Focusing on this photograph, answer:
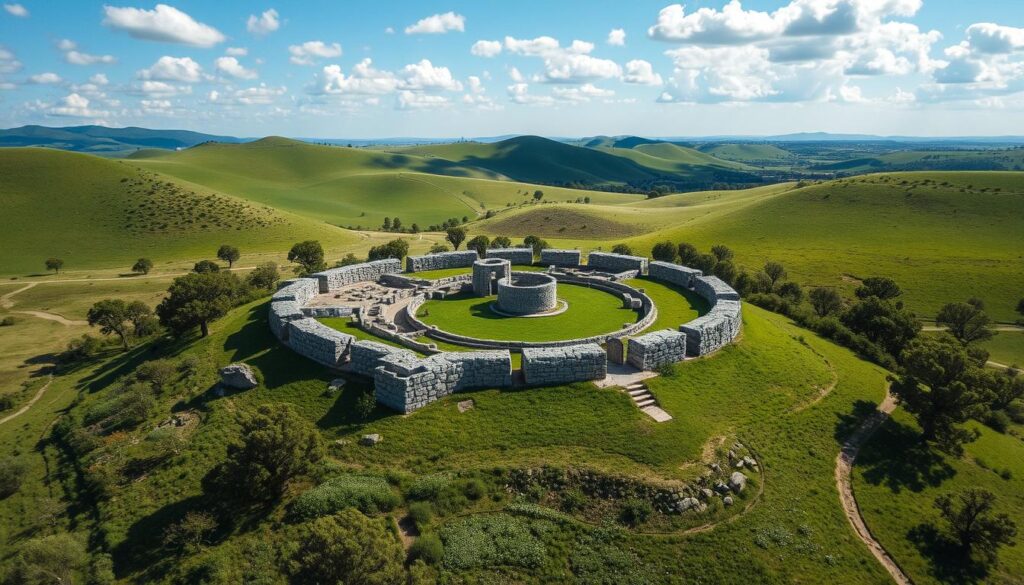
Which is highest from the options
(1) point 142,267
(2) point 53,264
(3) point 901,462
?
(2) point 53,264

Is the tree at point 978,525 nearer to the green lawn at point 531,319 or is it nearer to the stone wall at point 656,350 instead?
the stone wall at point 656,350

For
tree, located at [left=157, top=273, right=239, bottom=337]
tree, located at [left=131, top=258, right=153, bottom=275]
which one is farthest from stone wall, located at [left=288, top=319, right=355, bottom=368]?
tree, located at [left=131, top=258, right=153, bottom=275]

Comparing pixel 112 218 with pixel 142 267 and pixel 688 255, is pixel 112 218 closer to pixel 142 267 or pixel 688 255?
pixel 142 267

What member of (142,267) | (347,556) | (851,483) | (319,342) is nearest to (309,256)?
(142,267)

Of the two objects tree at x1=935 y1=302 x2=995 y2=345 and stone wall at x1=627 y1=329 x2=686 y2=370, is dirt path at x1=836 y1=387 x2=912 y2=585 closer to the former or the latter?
stone wall at x1=627 y1=329 x2=686 y2=370

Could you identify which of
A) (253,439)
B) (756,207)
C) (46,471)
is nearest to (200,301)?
(46,471)

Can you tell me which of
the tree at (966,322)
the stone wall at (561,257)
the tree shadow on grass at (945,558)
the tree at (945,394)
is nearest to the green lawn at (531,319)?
the stone wall at (561,257)
